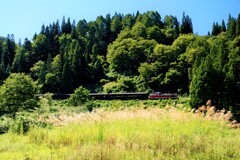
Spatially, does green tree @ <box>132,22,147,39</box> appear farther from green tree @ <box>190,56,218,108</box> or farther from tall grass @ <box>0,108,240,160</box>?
tall grass @ <box>0,108,240,160</box>

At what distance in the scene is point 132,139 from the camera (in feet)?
24.5

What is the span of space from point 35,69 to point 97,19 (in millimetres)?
36387

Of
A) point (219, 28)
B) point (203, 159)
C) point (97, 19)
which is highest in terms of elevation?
point (97, 19)

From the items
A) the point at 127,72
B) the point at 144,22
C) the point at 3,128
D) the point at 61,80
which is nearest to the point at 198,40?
the point at 127,72

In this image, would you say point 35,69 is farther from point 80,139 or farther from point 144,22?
point 80,139

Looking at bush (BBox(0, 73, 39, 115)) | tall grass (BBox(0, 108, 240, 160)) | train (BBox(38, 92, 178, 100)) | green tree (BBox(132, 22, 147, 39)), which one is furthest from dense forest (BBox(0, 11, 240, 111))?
tall grass (BBox(0, 108, 240, 160))

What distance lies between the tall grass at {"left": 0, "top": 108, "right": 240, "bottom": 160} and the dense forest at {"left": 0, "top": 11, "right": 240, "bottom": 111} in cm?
1903

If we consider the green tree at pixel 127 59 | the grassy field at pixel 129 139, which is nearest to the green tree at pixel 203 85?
the grassy field at pixel 129 139

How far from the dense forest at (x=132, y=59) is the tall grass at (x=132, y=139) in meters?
19.0

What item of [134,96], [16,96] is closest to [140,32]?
[134,96]

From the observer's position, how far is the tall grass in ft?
21.2

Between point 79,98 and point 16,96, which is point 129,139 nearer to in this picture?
point 16,96

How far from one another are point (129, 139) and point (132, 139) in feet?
0.24

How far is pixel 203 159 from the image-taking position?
6.13m
